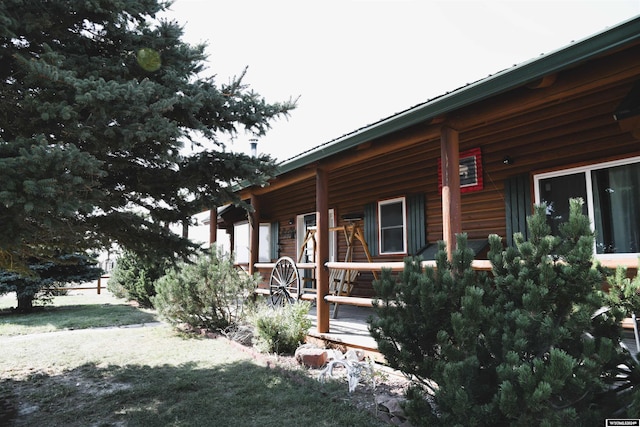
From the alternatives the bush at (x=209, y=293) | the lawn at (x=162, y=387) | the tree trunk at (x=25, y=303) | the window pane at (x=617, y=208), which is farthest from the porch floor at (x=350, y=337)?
the tree trunk at (x=25, y=303)

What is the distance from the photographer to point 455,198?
4227 mm

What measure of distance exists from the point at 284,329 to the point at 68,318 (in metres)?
7.75

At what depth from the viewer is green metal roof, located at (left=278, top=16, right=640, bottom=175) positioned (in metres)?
2.88

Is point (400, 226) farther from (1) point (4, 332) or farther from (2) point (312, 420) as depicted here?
(1) point (4, 332)

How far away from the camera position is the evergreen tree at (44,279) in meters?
11.5

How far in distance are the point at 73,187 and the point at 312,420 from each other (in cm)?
271

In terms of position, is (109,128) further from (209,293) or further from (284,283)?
(284,283)

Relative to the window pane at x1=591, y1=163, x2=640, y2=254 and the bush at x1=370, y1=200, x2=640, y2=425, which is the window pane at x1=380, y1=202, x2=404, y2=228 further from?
the bush at x1=370, y1=200, x2=640, y2=425

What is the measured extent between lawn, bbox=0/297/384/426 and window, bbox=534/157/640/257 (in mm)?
3575

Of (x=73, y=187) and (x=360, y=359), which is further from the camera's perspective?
(x=360, y=359)

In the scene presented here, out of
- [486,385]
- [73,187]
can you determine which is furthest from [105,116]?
[486,385]

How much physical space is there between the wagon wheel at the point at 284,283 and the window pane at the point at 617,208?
15.2 feet

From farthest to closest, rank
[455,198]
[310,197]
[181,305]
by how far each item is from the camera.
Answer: [310,197], [181,305], [455,198]

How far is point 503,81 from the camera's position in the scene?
3.55m
